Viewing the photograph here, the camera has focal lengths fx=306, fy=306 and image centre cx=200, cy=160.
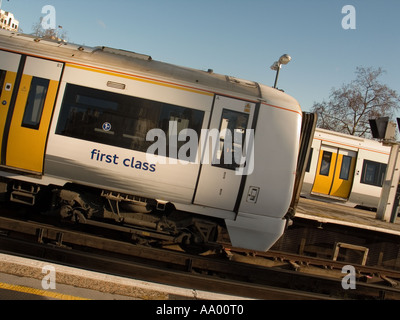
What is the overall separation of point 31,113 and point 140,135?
1919mm

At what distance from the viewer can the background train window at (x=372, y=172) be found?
13.8 metres

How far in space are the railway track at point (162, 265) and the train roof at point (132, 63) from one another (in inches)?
118

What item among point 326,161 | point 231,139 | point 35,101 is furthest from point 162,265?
point 326,161

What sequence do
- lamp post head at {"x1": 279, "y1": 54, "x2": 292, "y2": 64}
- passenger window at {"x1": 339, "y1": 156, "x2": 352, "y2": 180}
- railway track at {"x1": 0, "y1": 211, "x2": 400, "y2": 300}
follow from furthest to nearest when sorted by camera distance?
passenger window at {"x1": 339, "y1": 156, "x2": 352, "y2": 180}, lamp post head at {"x1": 279, "y1": 54, "x2": 292, "y2": 64}, railway track at {"x1": 0, "y1": 211, "x2": 400, "y2": 300}

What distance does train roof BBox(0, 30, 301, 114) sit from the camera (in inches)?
209

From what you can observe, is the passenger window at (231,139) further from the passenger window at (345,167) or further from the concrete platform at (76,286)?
the passenger window at (345,167)

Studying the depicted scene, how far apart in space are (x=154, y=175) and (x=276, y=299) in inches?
112

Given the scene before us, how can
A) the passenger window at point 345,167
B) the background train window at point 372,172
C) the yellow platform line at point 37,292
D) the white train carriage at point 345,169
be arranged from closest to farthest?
the yellow platform line at point 37,292, the white train carriage at point 345,169, the passenger window at point 345,167, the background train window at point 372,172

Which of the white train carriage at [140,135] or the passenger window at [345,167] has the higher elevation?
the passenger window at [345,167]

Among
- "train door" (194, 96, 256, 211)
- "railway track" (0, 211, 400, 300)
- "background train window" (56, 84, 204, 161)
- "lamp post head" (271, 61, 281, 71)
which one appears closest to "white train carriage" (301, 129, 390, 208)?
"lamp post head" (271, 61, 281, 71)

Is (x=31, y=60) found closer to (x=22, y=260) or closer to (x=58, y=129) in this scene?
(x=58, y=129)

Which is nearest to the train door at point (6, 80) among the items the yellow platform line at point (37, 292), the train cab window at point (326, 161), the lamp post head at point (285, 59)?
the yellow platform line at point (37, 292)

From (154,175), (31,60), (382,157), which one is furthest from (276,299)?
(382,157)

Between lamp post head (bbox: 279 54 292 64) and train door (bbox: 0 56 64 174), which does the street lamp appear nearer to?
lamp post head (bbox: 279 54 292 64)
